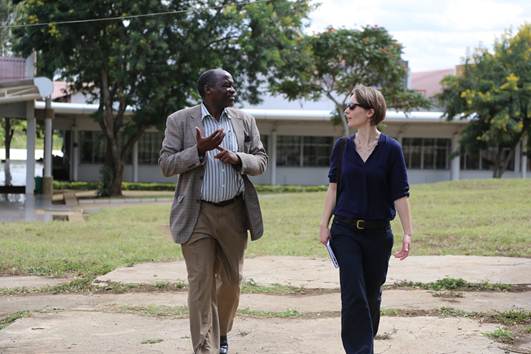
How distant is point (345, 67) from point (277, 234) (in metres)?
18.5

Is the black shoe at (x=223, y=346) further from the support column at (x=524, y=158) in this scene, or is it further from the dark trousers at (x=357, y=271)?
the support column at (x=524, y=158)

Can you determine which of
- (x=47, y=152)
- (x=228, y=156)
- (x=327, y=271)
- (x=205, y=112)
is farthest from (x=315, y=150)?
(x=228, y=156)

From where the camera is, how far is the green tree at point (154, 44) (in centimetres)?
2447

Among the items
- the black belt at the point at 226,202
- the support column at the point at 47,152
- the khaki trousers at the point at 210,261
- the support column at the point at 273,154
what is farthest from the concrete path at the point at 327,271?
the support column at the point at 273,154

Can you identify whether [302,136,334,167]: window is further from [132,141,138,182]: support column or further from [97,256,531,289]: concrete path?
[97,256,531,289]: concrete path

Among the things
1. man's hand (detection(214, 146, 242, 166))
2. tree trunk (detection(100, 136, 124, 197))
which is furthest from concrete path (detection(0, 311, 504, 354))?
tree trunk (detection(100, 136, 124, 197))

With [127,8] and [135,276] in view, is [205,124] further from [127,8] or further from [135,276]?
[127,8]

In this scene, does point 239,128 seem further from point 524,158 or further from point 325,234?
point 524,158

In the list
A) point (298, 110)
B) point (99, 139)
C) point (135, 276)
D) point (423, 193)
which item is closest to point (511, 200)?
point (423, 193)

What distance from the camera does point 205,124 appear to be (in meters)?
5.14

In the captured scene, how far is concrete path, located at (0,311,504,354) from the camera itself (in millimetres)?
5324

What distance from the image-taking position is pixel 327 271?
8875mm

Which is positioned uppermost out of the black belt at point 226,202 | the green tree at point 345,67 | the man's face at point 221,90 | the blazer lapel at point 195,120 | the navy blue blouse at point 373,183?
the green tree at point 345,67

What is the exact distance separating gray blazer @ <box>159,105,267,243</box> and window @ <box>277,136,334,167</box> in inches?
1356
